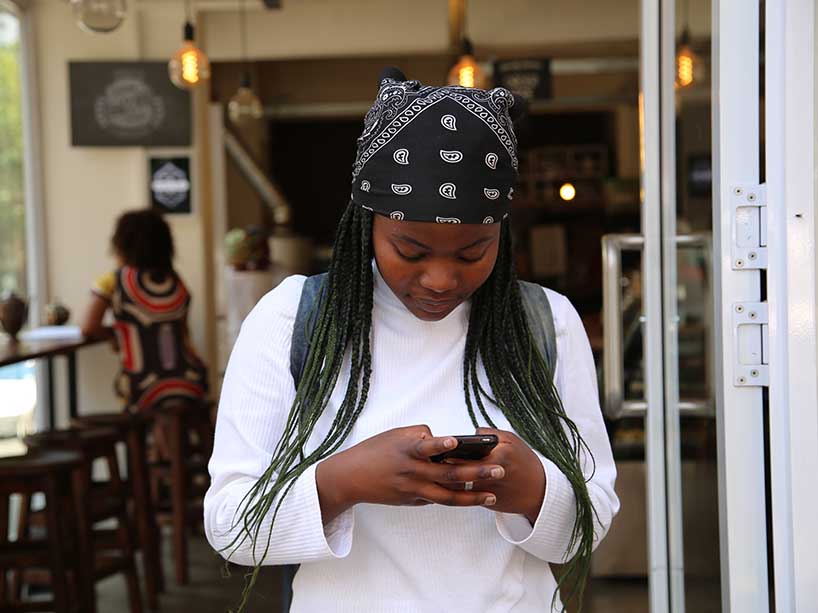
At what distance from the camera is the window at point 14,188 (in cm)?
591

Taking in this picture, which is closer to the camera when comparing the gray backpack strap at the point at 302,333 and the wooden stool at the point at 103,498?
the gray backpack strap at the point at 302,333

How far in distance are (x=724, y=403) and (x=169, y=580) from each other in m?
3.70

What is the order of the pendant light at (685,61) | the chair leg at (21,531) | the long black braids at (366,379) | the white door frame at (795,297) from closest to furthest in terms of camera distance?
the long black braids at (366,379) → the white door frame at (795,297) → the pendant light at (685,61) → the chair leg at (21,531)

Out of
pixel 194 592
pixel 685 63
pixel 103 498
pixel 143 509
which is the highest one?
pixel 685 63

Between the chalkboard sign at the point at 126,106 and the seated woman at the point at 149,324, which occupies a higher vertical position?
the chalkboard sign at the point at 126,106

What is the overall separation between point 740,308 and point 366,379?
674 mm

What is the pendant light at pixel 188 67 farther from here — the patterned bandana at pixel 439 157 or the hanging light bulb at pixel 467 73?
the patterned bandana at pixel 439 157

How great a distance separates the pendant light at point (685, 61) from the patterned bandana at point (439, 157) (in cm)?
109

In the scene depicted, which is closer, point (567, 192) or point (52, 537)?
point (52, 537)

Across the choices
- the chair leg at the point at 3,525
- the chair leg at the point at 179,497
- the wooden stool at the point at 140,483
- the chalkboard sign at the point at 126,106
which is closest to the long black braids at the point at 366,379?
the chair leg at the point at 3,525

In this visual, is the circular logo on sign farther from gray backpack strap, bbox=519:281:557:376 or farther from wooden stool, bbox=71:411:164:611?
gray backpack strap, bbox=519:281:557:376

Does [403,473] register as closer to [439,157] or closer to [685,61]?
[439,157]

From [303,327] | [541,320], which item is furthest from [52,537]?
[541,320]

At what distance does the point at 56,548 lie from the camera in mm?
3264
